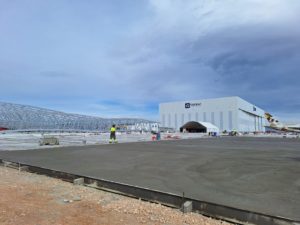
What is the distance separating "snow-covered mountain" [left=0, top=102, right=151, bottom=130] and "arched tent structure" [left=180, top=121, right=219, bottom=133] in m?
25.7

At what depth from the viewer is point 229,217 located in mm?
5355

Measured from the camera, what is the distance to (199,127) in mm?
99188

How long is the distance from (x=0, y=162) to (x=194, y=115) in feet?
316

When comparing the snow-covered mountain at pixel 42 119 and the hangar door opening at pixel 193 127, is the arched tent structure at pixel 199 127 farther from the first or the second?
the snow-covered mountain at pixel 42 119

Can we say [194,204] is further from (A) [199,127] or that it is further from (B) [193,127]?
(B) [193,127]

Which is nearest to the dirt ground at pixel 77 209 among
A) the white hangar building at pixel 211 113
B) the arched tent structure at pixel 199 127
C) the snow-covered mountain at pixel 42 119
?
the snow-covered mountain at pixel 42 119

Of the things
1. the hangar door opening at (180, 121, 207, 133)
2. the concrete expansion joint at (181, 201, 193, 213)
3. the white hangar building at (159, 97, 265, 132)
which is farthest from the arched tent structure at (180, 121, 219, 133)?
the concrete expansion joint at (181, 201, 193, 213)

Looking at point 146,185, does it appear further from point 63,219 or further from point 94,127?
point 94,127

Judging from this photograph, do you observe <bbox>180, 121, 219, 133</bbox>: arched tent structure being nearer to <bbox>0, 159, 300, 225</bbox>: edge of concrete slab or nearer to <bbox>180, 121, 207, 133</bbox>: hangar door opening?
<bbox>180, 121, 207, 133</bbox>: hangar door opening

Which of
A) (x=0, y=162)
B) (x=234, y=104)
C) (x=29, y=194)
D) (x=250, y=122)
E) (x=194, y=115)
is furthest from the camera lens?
(x=250, y=122)

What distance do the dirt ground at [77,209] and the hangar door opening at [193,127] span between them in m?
90.6

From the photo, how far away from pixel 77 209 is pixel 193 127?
320 feet

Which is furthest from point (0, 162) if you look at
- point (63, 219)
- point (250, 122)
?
point (250, 122)

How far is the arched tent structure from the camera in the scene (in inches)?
3788
